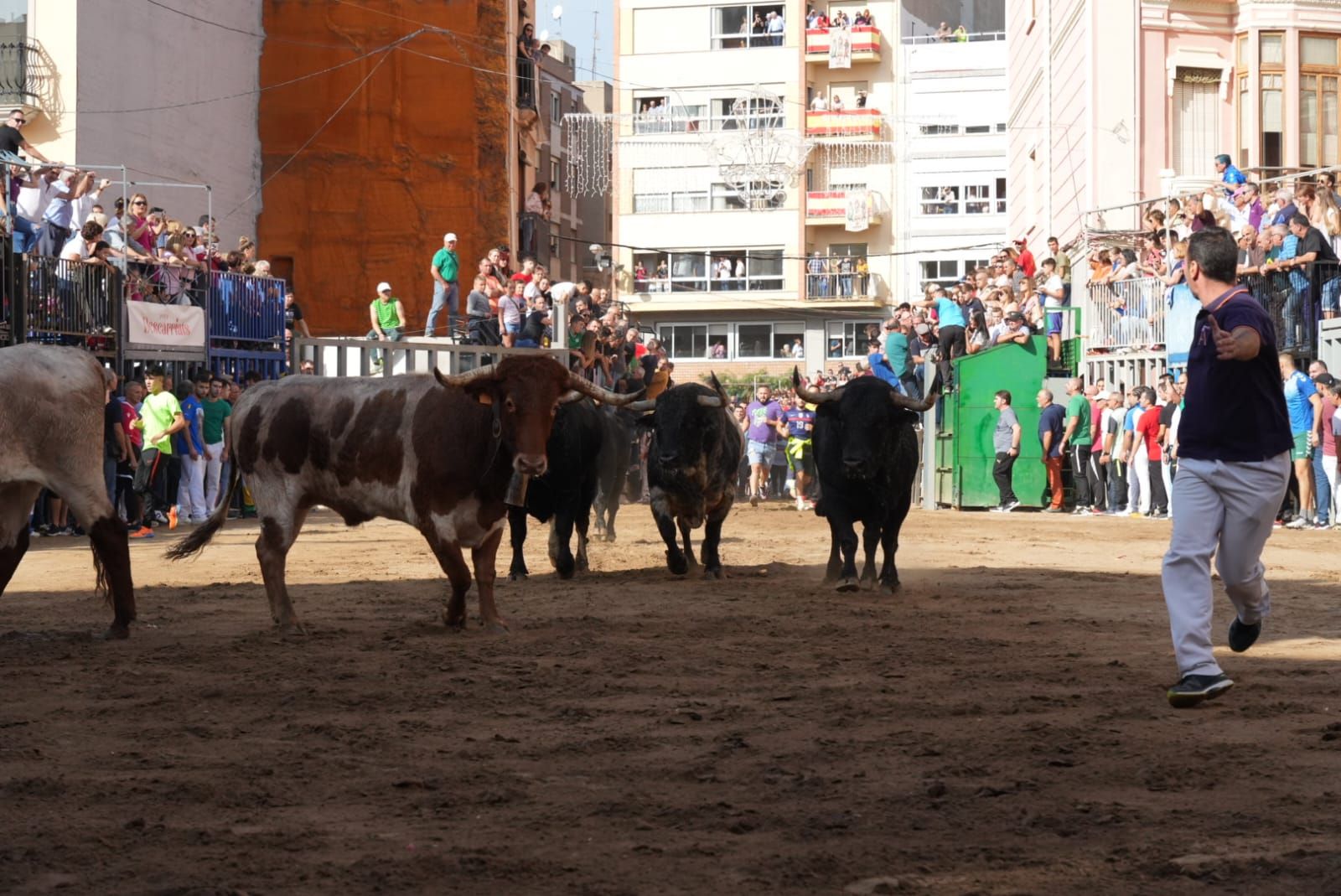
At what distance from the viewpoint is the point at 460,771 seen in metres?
6.67

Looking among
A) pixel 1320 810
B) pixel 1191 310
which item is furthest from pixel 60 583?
pixel 1191 310

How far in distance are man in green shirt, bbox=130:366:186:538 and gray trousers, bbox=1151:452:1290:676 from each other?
15854mm

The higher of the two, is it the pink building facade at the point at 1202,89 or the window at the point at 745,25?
the window at the point at 745,25

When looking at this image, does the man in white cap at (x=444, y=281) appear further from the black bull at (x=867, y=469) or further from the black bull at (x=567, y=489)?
the black bull at (x=867, y=469)

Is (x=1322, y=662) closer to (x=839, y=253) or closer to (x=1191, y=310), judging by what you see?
(x=1191, y=310)

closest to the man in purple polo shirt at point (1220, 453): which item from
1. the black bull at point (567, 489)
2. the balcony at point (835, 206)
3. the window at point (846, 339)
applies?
the black bull at point (567, 489)

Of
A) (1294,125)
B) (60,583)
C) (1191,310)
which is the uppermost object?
(1294,125)

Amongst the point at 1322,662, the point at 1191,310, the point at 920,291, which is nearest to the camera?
the point at 1322,662

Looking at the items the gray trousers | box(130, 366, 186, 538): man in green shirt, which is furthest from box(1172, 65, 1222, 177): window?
the gray trousers

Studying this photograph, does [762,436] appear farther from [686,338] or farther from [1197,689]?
[686,338]

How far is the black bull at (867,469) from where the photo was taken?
13.8m

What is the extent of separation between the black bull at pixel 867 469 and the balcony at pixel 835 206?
2103 inches

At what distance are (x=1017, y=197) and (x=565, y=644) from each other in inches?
1703

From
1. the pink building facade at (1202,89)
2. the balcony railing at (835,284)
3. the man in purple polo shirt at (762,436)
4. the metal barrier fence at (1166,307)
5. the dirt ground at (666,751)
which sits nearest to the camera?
the dirt ground at (666,751)
